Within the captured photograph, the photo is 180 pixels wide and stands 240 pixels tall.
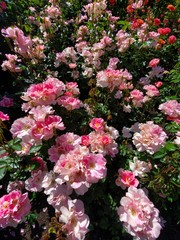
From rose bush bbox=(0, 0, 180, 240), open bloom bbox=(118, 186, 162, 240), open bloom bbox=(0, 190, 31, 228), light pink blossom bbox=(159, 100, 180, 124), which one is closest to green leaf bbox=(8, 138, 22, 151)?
rose bush bbox=(0, 0, 180, 240)

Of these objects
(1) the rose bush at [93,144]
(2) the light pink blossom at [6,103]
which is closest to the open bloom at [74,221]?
(1) the rose bush at [93,144]

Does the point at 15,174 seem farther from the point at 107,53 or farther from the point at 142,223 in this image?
the point at 107,53

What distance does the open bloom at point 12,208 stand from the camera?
110 centimetres

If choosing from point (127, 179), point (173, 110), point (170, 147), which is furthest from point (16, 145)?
point (173, 110)

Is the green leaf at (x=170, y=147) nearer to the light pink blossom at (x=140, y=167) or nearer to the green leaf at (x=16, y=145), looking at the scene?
the light pink blossom at (x=140, y=167)

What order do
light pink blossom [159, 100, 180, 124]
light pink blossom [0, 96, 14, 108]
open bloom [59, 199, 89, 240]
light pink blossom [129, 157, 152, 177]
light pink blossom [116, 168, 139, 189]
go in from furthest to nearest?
1. light pink blossom [0, 96, 14, 108]
2. light pink blossom [159, 100, 180, 124]
3. light pink blossom [129, 157, 152, 177]
4. light pink blossom [116, 168, 139, 189]
5. open bloom [59, 199, 89, 240]

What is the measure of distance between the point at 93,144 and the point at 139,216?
0.43 meters

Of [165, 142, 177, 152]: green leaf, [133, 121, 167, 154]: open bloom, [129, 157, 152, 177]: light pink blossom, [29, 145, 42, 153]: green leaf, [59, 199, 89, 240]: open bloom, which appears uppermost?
[29, 145, 42, 153]: green leaf

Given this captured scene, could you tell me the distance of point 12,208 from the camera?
3.69 feet

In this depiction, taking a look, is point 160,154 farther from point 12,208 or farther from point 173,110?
point 12,208

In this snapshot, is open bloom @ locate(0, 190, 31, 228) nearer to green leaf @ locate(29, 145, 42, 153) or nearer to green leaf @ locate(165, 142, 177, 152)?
green leaf @ locate(29, 145, 42, 153)

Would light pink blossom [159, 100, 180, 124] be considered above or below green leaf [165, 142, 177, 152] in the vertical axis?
above

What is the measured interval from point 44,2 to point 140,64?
1.79m

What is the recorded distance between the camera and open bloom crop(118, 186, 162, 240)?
3.53 ft
